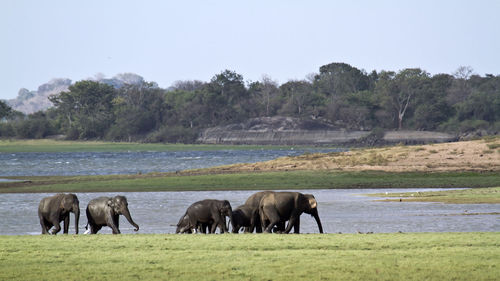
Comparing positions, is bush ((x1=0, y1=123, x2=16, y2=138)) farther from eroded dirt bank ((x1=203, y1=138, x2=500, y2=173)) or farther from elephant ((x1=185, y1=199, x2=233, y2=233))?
elephant ((x1=185, y1=199, x2=233, y2=233))

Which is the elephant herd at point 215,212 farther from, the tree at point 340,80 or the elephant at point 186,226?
the tree at point 340,80

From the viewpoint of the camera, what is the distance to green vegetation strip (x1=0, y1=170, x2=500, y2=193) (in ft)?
141

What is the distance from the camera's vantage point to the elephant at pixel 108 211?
2009 cm

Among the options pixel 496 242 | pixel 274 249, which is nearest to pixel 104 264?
pixel 274 249

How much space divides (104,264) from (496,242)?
739 cm

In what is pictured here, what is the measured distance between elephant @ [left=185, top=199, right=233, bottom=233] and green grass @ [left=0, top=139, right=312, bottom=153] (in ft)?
403

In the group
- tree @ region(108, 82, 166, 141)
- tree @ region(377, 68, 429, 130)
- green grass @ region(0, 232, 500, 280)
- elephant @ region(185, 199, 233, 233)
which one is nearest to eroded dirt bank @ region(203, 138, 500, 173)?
elephant @ region(185, 199, 233, 233)

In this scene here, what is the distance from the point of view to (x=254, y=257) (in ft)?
48.8

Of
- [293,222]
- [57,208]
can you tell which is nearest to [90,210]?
[57,208]

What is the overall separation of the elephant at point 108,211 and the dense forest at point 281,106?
423ft

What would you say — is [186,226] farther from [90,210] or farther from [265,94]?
[265,94]

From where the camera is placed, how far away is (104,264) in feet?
46.6

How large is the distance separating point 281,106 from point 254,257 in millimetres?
160505

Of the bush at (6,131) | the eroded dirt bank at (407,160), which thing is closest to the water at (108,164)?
the eroded dirt bank at (407,160)
